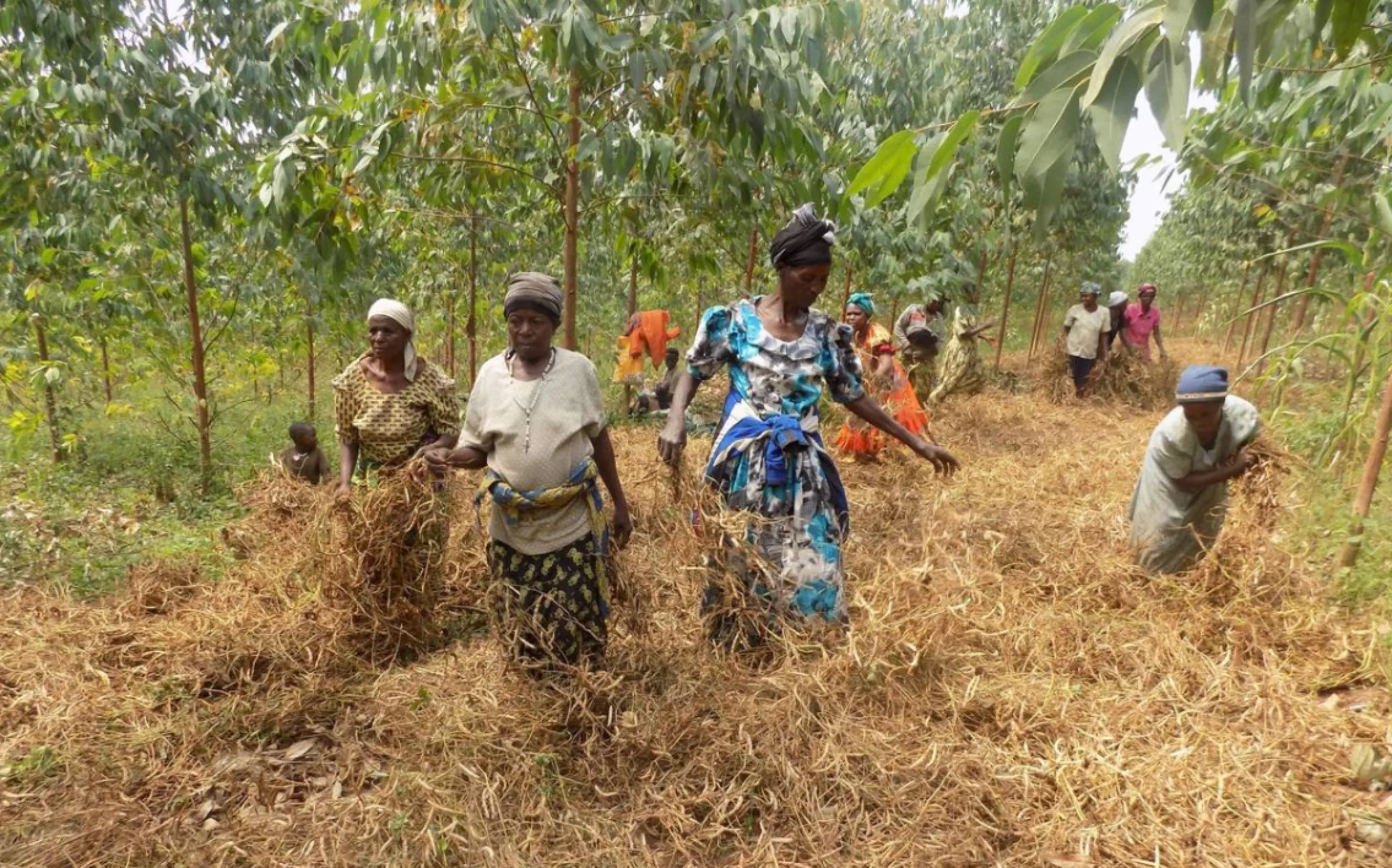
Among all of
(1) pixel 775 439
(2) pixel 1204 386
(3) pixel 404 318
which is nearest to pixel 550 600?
(1) pixel 775 439

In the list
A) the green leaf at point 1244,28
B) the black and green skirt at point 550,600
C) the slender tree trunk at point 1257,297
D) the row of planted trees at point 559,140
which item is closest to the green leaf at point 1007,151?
the row of planted trees at point 559,140

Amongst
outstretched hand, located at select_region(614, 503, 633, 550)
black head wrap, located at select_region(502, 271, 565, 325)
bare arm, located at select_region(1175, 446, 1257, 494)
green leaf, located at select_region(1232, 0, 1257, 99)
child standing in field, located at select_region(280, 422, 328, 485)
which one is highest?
green leaf, located at select_region(1232, 0, 1257, 99)

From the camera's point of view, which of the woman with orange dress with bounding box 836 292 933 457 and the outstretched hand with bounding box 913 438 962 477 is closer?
the outstretched hand with bounding box 913 438 962 477

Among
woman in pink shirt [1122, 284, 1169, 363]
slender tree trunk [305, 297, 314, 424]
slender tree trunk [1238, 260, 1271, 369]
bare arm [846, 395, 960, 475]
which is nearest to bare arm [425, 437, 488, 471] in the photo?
bare arm [846, 395, 960, 475]

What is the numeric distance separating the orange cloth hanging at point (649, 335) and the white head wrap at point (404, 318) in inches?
153

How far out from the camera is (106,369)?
7262mm

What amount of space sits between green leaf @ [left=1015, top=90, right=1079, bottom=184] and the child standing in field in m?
3.79

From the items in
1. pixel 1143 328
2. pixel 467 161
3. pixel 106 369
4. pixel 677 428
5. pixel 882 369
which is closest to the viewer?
pixel 677 428

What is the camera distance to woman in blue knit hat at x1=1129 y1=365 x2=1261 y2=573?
257 cm

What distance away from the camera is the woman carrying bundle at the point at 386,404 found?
8.64 ft

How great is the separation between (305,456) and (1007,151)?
3.92 m

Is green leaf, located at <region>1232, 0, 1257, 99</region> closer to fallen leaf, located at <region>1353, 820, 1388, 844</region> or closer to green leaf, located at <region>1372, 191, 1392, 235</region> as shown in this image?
green leaf, located at <region>1372, 191, 1392, 235</region>

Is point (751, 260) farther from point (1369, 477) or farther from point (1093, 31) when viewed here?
point (1093, 31)

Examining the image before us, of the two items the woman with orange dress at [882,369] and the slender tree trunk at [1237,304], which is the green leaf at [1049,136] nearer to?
the woman with orange dress at [882,369]
